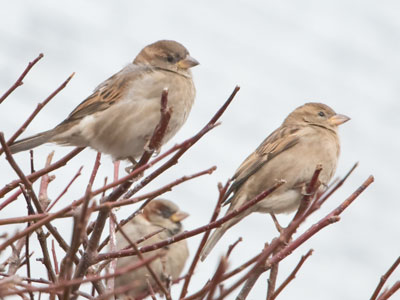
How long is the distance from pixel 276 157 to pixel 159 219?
1109 mm

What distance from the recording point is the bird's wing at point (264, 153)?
4848 mm

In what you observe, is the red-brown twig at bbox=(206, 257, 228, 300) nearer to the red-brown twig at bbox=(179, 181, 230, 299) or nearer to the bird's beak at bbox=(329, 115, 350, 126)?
the red-brown twig at bbox=(179, 181, 230, 299)

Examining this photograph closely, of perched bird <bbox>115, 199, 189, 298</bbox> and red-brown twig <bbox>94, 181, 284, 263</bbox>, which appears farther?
perched bird <bbox>115, 199, 189, 298</bbox>

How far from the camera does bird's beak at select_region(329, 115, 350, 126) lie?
5.23 metres

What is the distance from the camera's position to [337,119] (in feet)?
17.2

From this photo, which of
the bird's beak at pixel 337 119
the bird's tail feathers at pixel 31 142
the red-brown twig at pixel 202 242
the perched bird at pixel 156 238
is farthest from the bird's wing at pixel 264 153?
the red-brown twig at pixel 202 242

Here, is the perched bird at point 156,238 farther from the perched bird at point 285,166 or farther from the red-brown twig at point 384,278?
the red-brown twig at point 384,278

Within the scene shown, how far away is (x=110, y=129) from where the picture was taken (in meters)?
3.74

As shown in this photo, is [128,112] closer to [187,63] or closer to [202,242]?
[187,63]

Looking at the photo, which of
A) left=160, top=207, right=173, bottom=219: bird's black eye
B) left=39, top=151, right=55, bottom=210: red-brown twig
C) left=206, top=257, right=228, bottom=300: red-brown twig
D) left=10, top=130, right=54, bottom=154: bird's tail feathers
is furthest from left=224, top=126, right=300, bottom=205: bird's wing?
left=206, top=257, right=228, bottom=300: red-brown twig

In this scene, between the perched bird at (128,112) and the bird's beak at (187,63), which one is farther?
the bird's beak at (187,63)

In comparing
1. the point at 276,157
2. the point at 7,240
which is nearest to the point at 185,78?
the point at 276,157

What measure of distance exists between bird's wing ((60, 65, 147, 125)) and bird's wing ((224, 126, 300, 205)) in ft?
3.97

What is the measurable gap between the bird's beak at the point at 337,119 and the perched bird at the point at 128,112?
5.15ft
